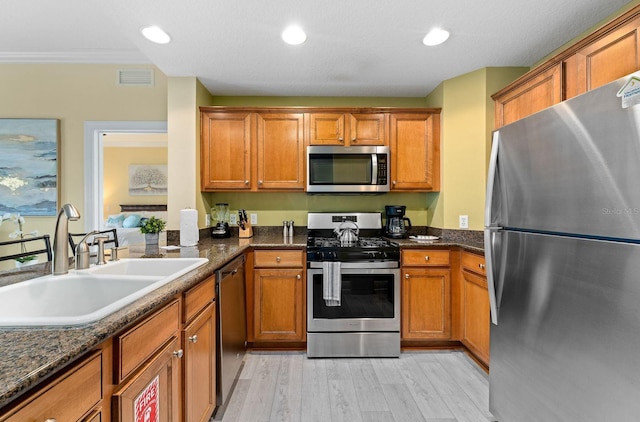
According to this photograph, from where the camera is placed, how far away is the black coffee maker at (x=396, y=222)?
3066mm

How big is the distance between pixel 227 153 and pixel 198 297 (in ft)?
5.85

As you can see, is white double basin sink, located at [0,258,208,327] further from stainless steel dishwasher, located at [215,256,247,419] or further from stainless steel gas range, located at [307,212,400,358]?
stainless steel gas range, located at [307,212,400,358]

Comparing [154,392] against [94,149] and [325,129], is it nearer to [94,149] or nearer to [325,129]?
[325,129]

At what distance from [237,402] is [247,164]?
1.95 m

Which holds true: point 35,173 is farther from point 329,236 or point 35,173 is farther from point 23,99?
point 329,236

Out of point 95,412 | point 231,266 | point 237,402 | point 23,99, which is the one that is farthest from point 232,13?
point 23,99

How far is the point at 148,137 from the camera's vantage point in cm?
604

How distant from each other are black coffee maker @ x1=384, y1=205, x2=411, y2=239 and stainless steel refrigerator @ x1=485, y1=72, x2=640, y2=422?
1.39 metres

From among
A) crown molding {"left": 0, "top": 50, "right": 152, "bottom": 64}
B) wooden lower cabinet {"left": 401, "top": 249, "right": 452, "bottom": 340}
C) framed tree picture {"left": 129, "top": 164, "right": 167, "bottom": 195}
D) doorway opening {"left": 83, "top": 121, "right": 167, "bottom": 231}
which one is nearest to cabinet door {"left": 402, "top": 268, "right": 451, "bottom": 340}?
wooden lower cabinet {"left": 401, "top": 249, "right": 452, "bottom": 340}

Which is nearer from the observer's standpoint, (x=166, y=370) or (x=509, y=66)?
(x=166, y=370)

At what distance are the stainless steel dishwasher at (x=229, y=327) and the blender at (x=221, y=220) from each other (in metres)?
0.64

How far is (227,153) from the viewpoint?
2975mm

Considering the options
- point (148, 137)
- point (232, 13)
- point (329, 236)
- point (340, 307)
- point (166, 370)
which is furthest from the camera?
point (148, 137)

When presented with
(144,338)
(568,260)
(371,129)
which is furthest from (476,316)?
(144,338)
